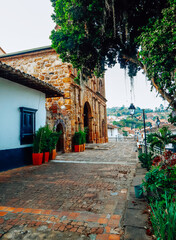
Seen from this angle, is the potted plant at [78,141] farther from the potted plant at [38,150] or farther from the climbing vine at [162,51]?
the climbing vine at [162,51]

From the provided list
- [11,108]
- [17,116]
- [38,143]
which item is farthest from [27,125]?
[11,108]

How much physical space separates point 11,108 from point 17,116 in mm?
424

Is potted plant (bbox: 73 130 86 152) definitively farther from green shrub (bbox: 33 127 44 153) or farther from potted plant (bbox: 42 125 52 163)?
green shrub (bbox: 33 127 44 153)

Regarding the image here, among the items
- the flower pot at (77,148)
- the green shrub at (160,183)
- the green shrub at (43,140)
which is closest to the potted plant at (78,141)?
the flower pot at (77,148)

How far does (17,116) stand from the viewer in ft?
20.6

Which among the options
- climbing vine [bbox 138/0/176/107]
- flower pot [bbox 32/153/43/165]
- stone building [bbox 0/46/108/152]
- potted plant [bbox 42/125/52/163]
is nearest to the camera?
climbing vine [bbox 138/0/176/107]

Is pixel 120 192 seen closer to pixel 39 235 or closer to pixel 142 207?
pixel 142 207

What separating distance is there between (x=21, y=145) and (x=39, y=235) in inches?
199

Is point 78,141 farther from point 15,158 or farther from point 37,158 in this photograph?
point 15,158

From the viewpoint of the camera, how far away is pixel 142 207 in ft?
8.15

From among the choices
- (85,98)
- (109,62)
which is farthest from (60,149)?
(109,62)

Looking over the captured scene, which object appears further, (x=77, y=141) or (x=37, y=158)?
(x=77, y=141)

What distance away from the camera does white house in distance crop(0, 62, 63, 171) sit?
5598 mm

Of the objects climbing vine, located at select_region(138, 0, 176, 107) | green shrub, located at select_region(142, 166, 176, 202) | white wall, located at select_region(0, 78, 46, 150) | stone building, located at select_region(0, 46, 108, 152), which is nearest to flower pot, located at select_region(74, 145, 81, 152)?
stone building, located at select_region(0, 46, 108, 152)
